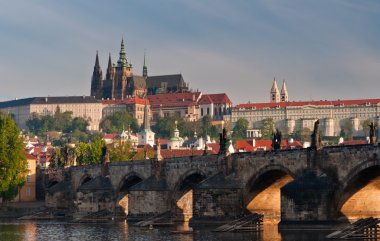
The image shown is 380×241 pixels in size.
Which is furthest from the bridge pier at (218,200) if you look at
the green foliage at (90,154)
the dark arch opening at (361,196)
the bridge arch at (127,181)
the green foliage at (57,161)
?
the green foliage at (57,161)

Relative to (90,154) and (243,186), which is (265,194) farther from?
(90,154)

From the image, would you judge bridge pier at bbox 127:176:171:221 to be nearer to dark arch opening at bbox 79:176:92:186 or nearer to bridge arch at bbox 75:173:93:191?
bridge arch at bbox 75:173:93:191

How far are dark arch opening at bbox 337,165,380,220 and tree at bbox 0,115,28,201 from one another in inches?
1914

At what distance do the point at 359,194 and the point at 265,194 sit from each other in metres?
11.2

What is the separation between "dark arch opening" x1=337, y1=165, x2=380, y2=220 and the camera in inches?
2192

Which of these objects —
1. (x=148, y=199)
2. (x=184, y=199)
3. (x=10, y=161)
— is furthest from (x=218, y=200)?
(x=10, y=161)

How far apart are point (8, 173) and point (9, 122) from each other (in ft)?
19.4

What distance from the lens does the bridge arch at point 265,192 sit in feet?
214

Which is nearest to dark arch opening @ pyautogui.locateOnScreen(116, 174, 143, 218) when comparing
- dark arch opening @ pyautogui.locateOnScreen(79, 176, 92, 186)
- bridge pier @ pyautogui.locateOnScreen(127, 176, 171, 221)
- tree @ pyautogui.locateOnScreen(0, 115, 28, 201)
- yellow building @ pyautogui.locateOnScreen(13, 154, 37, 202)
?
bridge pier @ pyautogui.locateOnScreen(127, 176, 171, 221)

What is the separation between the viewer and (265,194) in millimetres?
66312

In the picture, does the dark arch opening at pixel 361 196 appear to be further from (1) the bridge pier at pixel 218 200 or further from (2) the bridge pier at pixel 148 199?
(2) the bridge pier at pixel 148 199

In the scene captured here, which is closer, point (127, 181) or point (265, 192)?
point (265, 192)

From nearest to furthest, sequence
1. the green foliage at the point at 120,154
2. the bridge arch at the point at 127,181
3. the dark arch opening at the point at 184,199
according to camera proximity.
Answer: the dark arch opening at the point at 184,199, the bridge arch at the point at 127,181, the green foliage at the point at 120,154

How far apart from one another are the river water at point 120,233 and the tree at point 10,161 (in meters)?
17.0
